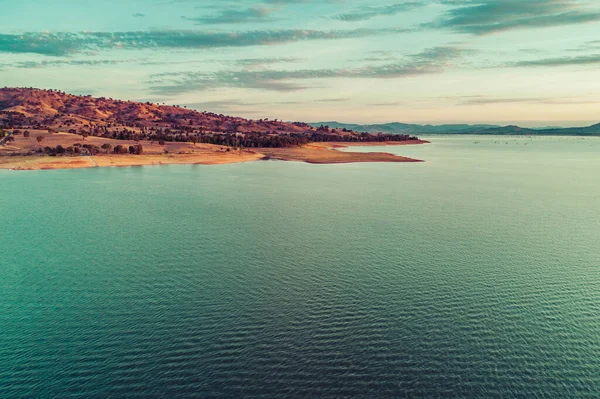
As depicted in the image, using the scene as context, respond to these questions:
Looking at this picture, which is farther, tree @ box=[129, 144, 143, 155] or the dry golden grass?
tree @ box=[129, 144, 143, 155]

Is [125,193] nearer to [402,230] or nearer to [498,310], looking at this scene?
[402,230]

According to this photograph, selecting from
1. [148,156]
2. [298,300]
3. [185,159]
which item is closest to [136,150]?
[148,156]

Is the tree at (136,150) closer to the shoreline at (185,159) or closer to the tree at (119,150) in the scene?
the tree at (119,150)

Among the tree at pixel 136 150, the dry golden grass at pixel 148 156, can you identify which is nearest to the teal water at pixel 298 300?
the dry golden grass at pixel 148 156

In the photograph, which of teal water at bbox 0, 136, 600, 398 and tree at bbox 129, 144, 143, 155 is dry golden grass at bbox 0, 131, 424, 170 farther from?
teal water at bbox 0, 136, 600, 398

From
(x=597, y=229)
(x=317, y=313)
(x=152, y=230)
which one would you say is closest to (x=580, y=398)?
(x=317, y=313)

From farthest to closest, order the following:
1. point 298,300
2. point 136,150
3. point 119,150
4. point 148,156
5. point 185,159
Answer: point 136,150 → point 185,159 → point 148,156 → point 119,150 → point 298,300

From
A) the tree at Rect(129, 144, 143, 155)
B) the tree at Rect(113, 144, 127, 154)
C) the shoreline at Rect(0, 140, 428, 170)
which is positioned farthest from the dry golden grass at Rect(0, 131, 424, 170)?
the tree at Rect(113, 144, 127, 154)

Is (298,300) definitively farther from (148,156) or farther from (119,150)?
(119,150)

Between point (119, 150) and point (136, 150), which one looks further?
point (136, 150)
